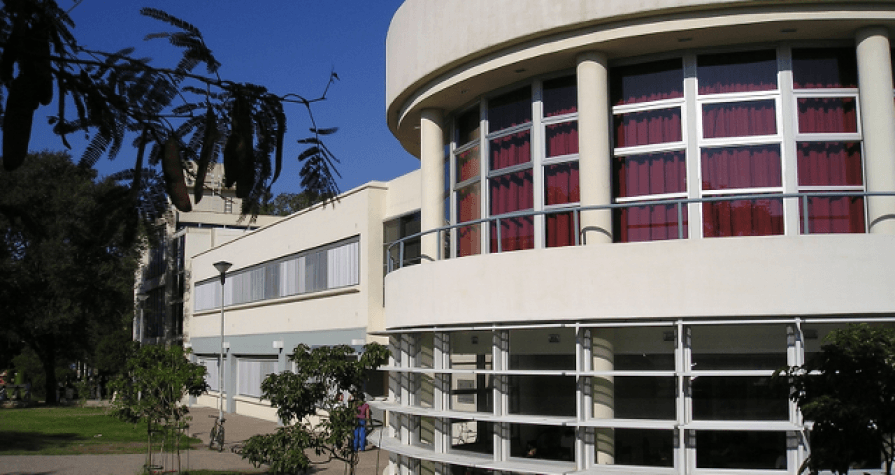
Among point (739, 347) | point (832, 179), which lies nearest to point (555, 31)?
point (832, 179)

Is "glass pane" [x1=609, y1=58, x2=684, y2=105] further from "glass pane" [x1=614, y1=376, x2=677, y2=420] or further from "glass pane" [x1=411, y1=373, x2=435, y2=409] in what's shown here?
"glass pane" [x1=411, y1=373, x2=435, y2=409]

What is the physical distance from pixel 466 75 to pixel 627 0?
302 centimetres

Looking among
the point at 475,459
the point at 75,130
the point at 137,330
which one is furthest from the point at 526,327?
the point at 137,330

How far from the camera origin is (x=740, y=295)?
36.8 feet

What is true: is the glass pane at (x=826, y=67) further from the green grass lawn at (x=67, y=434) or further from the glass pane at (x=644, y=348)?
the green grass lawn at (x=67, y=434)

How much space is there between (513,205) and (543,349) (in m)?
2.78

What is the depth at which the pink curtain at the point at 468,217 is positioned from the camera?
1541 centimetres

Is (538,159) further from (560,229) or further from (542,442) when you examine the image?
(542,442)

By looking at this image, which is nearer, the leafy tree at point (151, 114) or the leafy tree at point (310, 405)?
the leafy tree at point (151, 114)

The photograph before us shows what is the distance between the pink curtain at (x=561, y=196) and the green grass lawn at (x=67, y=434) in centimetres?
1396

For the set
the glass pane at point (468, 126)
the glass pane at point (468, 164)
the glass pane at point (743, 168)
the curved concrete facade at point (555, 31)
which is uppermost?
the curved concrete facade at point (555, 31)

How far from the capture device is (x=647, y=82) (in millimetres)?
13336

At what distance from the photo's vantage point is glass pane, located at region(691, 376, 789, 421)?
36.3 feet

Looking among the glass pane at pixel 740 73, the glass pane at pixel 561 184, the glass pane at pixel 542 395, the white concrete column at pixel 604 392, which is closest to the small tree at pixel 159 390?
the glass pane at pixel 542 395
